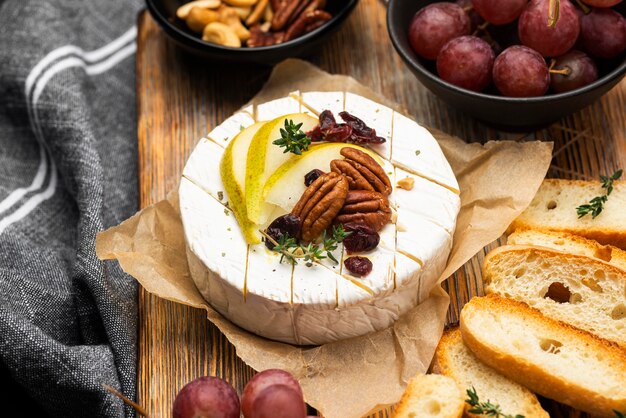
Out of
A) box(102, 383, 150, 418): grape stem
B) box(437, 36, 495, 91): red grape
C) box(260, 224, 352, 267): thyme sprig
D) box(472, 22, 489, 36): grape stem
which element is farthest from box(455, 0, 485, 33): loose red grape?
box(102, 383, 150, 418): grape stem

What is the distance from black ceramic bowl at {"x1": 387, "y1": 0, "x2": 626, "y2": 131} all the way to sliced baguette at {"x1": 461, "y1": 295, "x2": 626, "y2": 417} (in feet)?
1.84

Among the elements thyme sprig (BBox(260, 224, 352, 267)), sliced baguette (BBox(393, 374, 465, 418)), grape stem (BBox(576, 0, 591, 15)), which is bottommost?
sliced baguette (BBox(393, 374, 465, 418))

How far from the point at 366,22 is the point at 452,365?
137cm

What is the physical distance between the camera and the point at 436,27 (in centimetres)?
237

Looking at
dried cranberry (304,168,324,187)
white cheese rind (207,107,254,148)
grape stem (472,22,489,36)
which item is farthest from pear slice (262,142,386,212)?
grape stem (472,22,489,36)

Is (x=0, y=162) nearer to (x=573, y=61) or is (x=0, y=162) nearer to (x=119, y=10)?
(x=119, y=10)

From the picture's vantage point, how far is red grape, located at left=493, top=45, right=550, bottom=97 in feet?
7.25

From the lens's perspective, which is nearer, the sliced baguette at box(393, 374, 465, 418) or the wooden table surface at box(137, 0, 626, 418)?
the sliced baguette at box(393, 374, 465, 418)

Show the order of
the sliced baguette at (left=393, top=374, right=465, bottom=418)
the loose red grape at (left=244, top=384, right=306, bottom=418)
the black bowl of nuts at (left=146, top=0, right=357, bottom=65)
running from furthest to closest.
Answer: the black bowl of nuts at (left=146, top=0, right=357, bottom=65) < the sliced baguette at (left=393, top=374, right=465, bottom=418) < the loose red grape at (left=244, top=384, right=306, bottom=418)

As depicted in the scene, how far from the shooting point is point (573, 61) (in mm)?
2277

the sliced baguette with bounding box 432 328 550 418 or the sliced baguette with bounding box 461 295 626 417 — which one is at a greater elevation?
the sliced baguette with bounding box 461 295 626 417

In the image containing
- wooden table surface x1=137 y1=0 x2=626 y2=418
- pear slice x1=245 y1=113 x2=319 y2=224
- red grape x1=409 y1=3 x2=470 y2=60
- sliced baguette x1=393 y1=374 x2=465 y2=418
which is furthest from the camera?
red grape x1=409 y1=3 x2=470 y2=60

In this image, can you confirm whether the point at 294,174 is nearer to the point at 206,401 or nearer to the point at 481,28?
the point at 206,401

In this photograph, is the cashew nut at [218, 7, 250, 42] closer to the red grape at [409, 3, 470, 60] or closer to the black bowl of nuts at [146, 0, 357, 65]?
the black bowl of nuts at [146, 0, 357, 65]
